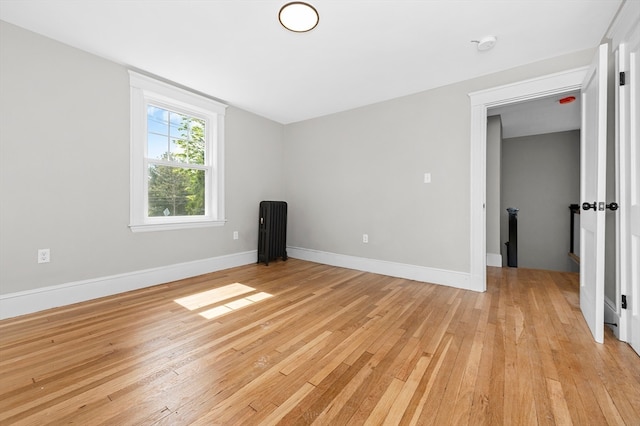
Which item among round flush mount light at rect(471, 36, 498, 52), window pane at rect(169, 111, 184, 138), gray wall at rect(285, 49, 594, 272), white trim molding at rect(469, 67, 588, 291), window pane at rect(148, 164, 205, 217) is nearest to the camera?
round flush mount light at rect(471, 36, 498, 52)

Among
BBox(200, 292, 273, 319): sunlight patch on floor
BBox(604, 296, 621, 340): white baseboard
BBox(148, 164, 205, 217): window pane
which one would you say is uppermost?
BBox(148, 164, 205, 217): window pane

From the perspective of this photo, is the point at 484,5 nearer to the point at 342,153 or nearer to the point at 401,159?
the point at 401,159

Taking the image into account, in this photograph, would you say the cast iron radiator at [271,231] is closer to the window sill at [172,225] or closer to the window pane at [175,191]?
the window sill at [172,225]

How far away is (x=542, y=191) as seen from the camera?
16.8 ft

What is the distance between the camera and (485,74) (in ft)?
9.04

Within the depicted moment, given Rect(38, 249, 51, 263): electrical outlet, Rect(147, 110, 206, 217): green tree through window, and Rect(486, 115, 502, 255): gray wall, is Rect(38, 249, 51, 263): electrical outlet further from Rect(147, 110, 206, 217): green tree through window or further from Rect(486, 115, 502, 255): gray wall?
Rect(486, 115, 502, 255): gray wall

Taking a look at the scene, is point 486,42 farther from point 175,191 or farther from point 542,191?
point 542,191

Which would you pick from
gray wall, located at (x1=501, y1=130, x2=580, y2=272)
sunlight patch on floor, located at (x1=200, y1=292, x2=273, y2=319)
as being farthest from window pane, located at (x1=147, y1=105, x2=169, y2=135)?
gray wall, located at (x1=501, y1=130, x2=580, y2=272)

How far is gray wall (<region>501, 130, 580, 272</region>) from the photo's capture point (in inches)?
193

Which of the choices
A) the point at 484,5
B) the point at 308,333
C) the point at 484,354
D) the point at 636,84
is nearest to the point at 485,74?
the point at 484,5

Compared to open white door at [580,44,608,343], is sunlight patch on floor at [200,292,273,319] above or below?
below

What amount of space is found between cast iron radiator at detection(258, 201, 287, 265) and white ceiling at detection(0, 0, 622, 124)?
1.71m

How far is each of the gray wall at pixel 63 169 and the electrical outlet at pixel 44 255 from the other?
0.04m

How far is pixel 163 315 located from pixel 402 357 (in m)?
1.85
